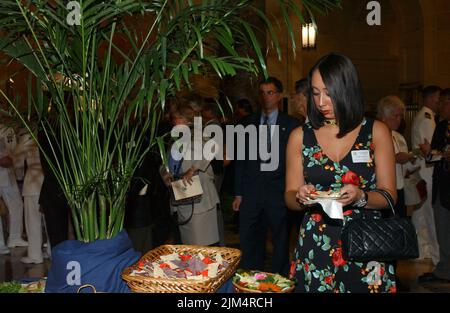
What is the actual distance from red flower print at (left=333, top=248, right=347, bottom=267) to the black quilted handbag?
0.14 metres

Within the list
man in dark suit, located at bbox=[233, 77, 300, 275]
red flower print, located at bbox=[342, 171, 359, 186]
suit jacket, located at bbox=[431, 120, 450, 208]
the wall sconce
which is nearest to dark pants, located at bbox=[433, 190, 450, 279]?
suit jacket, located at bbox=[431, 120, 450, 208]

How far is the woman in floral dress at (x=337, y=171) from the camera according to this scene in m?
2.41

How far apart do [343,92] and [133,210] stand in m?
2.89

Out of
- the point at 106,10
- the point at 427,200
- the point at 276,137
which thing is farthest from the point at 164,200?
the point at 106,10

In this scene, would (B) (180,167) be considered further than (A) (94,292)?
Yes

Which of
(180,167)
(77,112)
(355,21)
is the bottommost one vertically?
(180,167)

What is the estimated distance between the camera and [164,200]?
540 cm

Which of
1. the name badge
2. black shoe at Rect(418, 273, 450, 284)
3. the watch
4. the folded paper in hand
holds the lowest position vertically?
black shoe at Rect(418, 273, 450, 284)

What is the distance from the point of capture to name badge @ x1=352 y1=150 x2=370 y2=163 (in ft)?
8.15

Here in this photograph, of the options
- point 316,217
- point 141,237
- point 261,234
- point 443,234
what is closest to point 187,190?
point 141,237

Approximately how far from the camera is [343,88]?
239cm

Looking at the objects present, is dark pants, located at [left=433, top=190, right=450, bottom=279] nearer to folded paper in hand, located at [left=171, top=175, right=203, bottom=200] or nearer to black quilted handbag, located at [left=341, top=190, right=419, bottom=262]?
folded paper in hand, located at [left=171, top=175, right=203, bottom=200]
